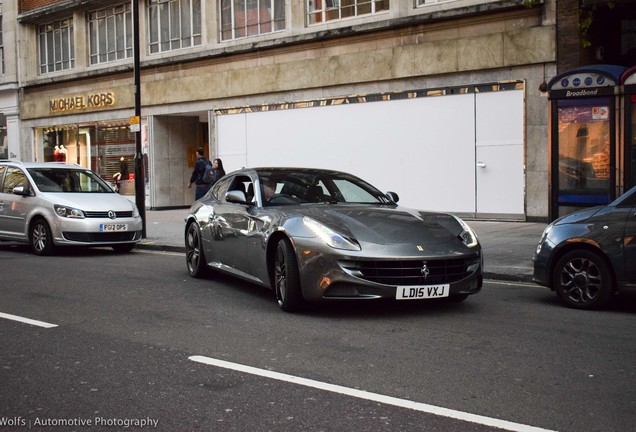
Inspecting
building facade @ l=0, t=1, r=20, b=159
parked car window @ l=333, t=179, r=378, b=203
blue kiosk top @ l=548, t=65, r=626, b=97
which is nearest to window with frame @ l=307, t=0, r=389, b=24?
blue kiosk top @ l=548, t=65, r=626, b=97

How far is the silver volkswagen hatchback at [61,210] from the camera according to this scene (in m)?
13.8

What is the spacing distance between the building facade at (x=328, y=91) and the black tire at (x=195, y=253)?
9.38 metres

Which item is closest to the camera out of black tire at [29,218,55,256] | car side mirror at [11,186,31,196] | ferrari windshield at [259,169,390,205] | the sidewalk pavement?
ferrari windshield at [259,169,390,205]

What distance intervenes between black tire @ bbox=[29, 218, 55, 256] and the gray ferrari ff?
5.40 m

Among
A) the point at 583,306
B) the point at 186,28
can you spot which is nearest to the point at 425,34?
the point at 186,28

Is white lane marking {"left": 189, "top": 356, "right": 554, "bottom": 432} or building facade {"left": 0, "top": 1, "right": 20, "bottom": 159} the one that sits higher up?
building facade {"left": 0, "top": 1, "right": 20, "bottom": 159}

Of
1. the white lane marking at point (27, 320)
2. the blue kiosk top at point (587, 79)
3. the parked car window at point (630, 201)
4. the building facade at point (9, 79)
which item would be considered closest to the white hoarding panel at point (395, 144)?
the blue kiosk top at point (587, 79)

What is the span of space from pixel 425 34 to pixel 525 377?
15.0 meters

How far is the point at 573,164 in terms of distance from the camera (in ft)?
49.3

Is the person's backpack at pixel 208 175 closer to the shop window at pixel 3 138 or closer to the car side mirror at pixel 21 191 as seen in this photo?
the car side mirror at pixel 21 191

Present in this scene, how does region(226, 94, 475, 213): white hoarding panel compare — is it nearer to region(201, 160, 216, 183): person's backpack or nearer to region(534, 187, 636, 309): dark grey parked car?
region(201, 160, 216, 183): person's backpack

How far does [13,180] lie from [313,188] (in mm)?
8071

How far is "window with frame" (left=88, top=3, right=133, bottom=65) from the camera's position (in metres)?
28.4

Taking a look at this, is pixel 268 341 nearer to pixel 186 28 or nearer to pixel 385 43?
pixel 385 43
